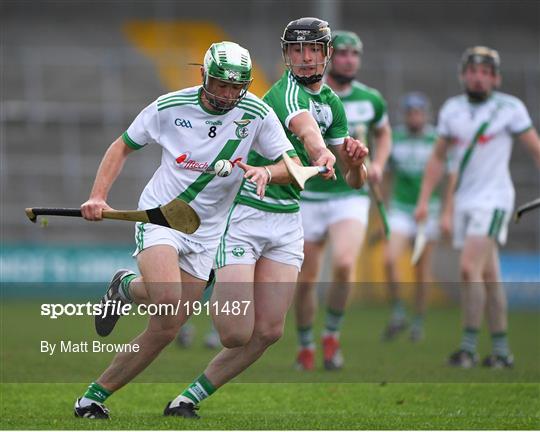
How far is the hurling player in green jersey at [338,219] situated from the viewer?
35.9 feet

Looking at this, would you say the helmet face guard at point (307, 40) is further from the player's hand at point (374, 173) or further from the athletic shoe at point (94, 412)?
the player's hand at point (374, 173)

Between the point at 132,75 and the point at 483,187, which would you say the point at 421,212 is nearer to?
the point at 483,187

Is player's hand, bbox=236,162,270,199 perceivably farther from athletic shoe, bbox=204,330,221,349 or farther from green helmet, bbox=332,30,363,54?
athletic shoe, bbox=204,330,221,349

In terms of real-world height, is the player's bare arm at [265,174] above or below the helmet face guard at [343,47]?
below

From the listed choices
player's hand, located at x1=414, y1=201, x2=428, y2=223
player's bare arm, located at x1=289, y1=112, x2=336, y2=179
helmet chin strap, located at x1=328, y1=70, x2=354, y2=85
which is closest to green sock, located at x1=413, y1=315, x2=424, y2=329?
player's hand, located at x1=414, y1=201, x2=428, y2=223

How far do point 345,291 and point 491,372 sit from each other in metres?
1.45

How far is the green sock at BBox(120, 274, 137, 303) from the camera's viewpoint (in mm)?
7660

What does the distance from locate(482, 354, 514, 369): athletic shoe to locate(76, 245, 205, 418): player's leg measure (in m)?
4.33

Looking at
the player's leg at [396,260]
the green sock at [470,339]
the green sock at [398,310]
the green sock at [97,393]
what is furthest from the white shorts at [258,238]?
the green sock at [398,310]

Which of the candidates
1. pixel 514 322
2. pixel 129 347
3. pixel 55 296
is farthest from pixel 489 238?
pixel 55 296

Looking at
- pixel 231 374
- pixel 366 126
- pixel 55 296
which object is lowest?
pixel 55 296

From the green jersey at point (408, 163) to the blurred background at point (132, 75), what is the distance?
17.9ft

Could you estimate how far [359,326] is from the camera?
1614cm

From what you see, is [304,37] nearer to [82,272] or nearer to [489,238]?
[489,238]
